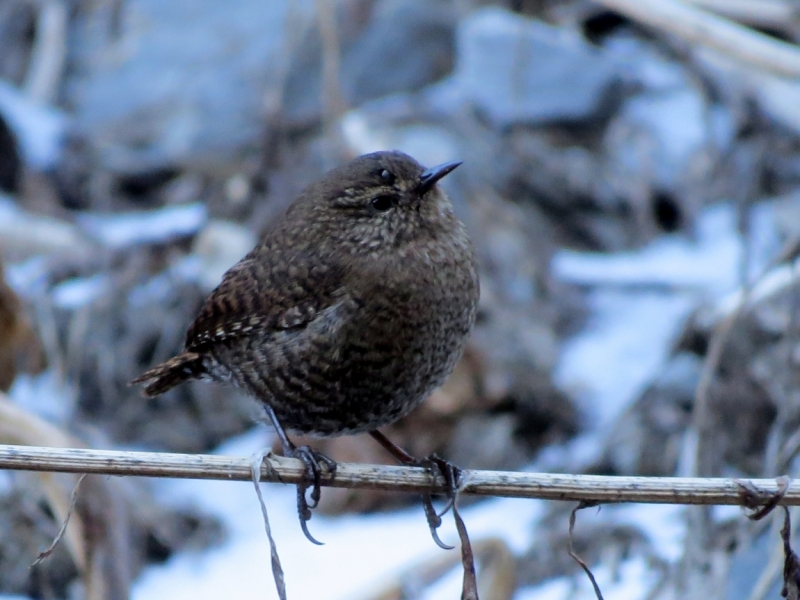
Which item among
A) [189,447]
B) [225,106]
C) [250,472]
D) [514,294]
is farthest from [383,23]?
[250,472]

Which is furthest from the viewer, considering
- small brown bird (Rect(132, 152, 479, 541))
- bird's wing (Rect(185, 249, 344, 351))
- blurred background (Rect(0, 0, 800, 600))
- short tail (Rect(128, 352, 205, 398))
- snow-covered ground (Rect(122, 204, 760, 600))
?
snow-covered ground (Rect(122, 204, 760, 600))

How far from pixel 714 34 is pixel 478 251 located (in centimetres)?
161

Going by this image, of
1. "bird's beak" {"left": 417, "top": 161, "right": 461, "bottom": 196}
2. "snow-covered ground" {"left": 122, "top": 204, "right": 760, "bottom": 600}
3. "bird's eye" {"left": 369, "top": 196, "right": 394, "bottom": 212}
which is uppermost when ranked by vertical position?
"bird's beak" {"left": 417, "top": 161, "right": 461, "bottom": 196}

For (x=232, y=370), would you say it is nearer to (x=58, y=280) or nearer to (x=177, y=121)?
(x=58, y=280)

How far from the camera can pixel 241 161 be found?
6.78m

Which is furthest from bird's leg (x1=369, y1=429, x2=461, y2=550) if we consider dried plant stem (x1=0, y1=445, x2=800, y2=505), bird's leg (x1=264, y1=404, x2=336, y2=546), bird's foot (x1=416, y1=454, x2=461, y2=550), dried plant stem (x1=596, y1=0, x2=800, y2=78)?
dried plant stem (x1=596, y1=0, x2=800, y2=78)

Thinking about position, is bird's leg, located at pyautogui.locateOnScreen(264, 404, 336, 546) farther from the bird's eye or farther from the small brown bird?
the bird's eye

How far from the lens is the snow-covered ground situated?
14.2 feet

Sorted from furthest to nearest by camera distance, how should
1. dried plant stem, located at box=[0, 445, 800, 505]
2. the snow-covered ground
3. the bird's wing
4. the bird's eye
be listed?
the snow-covered ground
the bird's eye
the bird's wing
dried plant stem, located at box=[0, 445, 800, 505]

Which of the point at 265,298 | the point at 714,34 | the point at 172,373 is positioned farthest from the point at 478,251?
the point at 265,298

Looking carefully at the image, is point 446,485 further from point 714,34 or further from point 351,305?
point 714,34

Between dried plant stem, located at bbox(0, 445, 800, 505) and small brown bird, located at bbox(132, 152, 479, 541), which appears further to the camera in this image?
small brown bird, located at bbox(132, 152, 479, 541)

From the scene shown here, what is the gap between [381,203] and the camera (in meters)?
3.28

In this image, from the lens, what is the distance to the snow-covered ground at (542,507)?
432 cm
